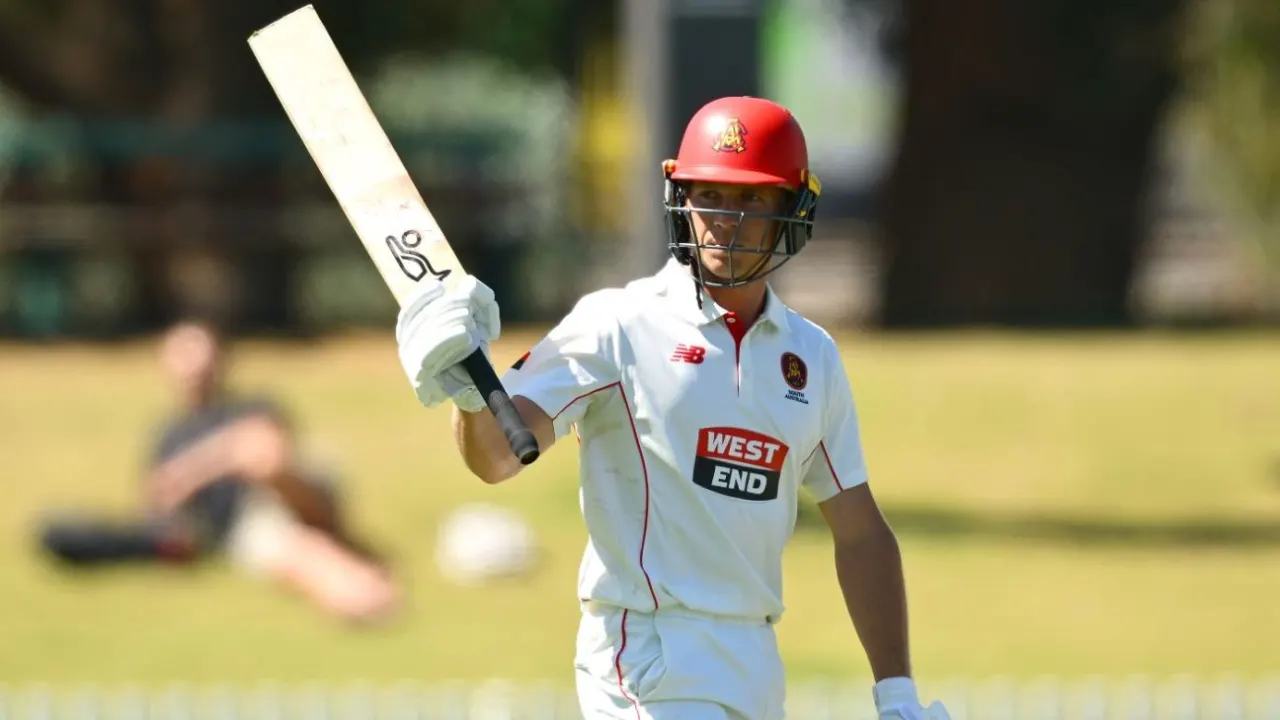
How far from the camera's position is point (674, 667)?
3.72m

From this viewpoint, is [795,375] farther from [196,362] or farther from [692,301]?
[196,362]

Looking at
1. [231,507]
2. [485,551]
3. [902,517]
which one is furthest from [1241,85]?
[231,507]

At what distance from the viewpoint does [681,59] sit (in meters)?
11.6

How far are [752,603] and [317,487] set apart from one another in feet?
21.6

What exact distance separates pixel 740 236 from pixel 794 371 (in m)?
0.28

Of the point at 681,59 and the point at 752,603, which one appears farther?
the point at 681,59

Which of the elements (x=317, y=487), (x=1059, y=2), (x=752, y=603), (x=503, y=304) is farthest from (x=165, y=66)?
(x=752, y=603)

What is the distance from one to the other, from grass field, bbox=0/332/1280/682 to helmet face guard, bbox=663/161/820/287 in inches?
221

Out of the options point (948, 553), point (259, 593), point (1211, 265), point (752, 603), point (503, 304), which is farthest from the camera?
point (1211, 265)

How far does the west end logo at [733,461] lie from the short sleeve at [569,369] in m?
0.21

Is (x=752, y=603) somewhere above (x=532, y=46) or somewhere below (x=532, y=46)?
below

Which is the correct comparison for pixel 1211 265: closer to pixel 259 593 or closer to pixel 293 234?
pixel 293 234

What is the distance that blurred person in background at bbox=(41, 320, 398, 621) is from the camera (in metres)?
9.98

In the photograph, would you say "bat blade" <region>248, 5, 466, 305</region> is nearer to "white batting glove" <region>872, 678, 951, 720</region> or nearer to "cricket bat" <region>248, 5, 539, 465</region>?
"cricket bat" <region>248, 5, 539, 465</region>
